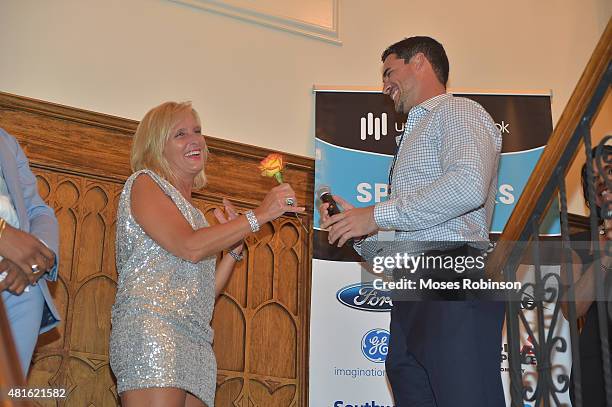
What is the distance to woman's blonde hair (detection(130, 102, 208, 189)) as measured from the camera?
3.36 m

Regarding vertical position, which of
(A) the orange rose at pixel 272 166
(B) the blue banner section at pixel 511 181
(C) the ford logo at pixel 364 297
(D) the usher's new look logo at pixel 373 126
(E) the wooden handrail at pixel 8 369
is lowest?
(E) the wooden handrail at pixel 8 369

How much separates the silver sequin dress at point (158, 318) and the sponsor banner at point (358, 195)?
1.41m

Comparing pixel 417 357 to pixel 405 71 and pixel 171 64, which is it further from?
pixel 171 64

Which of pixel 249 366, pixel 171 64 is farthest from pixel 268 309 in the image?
pixel 171 64

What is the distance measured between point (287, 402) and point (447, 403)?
198 centimetres

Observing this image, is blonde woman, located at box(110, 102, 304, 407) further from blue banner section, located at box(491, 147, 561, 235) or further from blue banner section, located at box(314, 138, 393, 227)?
blue banner section, located at box(491, 147, 561, 235)

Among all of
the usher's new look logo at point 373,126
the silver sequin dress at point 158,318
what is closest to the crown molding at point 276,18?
the usher's new look logo at point 373,126

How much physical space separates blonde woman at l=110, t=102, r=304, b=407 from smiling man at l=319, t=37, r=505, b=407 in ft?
1.57

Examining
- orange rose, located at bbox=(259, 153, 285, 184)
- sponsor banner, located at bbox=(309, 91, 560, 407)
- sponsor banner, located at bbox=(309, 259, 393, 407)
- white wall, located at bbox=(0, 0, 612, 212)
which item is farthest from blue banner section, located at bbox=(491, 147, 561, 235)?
orange rose, located at bbox=(259, 153, 285, 184)

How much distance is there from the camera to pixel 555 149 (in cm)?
255

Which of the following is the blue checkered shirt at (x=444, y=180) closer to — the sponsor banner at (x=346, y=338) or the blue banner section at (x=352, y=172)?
the sponsor banner at (x=346, y=338)

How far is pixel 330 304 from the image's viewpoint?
14.6ft

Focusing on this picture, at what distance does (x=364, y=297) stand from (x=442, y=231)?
5.95 feet

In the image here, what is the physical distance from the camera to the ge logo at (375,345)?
441cm
